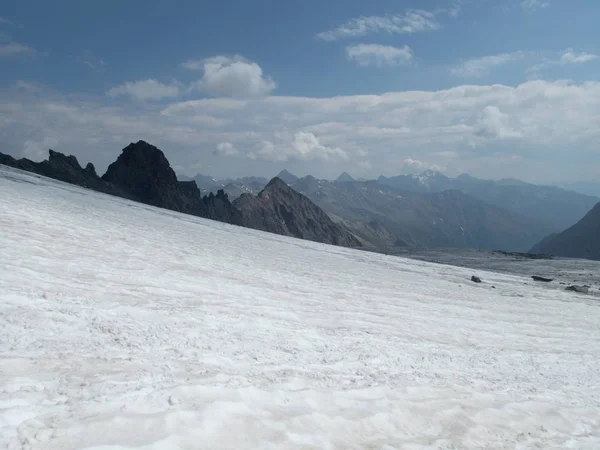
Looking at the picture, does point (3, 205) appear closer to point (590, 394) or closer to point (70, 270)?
point (70, 270)

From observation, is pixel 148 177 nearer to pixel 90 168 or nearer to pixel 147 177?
pixel 147 177

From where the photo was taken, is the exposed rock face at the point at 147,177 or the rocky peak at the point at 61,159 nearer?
the rocky peak at the point at 61,159

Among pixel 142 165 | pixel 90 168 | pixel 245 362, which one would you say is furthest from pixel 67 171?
pixel 245 362

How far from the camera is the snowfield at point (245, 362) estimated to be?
6.21 meters

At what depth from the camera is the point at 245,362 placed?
→ 350 inches

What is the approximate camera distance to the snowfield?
621 cm

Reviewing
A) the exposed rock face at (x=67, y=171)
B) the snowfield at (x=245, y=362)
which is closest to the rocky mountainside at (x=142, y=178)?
the exposed rock face at (x=67, y=171)

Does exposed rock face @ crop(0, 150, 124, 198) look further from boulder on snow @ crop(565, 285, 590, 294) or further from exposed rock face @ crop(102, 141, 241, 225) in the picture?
boulder on snow @ crop(565, 285, 590, 294)

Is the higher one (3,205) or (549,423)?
(3,205)

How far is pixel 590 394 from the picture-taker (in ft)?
35.2

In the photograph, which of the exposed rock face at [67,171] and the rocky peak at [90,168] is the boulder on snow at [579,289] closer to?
the exposed rock face at [67,171]

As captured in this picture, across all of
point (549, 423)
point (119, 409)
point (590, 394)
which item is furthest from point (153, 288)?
point (590, 394)

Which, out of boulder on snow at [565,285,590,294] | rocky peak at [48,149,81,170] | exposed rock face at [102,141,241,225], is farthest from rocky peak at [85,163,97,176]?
boulder on snow at [565,285,590,294]

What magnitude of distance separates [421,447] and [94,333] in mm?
6510
